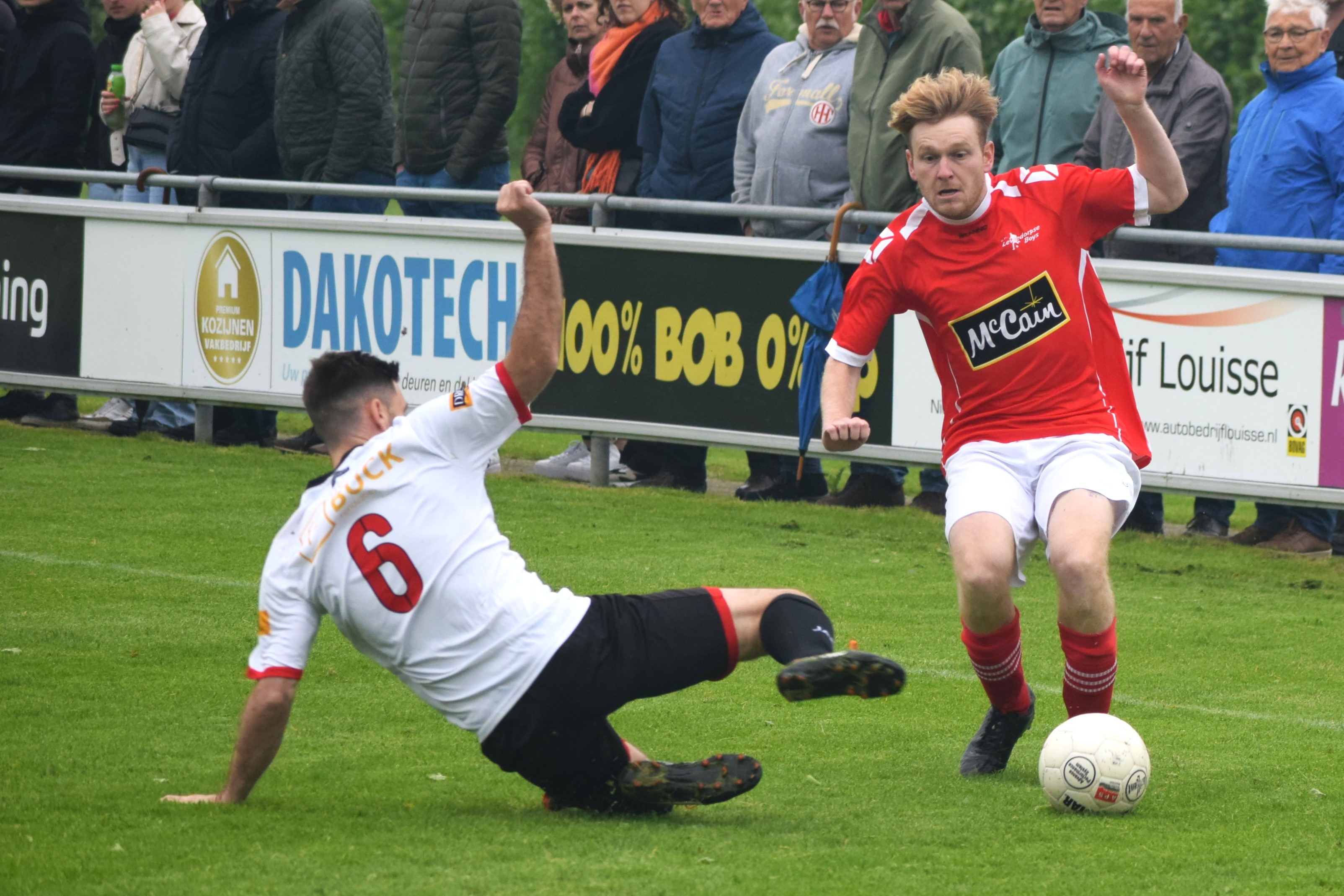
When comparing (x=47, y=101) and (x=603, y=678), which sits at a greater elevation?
(x=47, y=101)

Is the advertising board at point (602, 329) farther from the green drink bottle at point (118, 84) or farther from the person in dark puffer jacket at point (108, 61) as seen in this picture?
the person in dark puffer jacket at point (108, 61)

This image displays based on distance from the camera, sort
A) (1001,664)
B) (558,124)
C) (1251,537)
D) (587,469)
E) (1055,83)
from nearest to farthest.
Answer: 1. (1001,664)
2. (1251,537)
3. (1055,83)
4. (558,124)
5. (587,469)

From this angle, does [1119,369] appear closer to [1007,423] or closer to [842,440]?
[1007,423]

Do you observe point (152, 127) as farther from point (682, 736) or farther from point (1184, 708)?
point (1184, 708)

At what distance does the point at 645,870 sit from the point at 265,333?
818 cm

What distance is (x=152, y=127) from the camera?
42.5 ft

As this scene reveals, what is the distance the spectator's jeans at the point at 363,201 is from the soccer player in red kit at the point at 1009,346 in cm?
666

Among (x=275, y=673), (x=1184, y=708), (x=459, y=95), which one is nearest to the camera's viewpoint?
(x=275, y=673)

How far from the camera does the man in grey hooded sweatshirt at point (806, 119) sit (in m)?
10.4

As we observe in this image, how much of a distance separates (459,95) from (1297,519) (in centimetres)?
598

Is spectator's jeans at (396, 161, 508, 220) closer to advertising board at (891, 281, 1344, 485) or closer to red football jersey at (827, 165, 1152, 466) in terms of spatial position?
advertising board at (891, 281, 1344, 485)

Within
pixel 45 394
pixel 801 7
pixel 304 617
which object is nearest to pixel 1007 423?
pixel 304 617

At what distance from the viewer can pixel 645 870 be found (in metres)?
4.36

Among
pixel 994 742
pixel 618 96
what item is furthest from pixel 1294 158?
pixel 994 742
